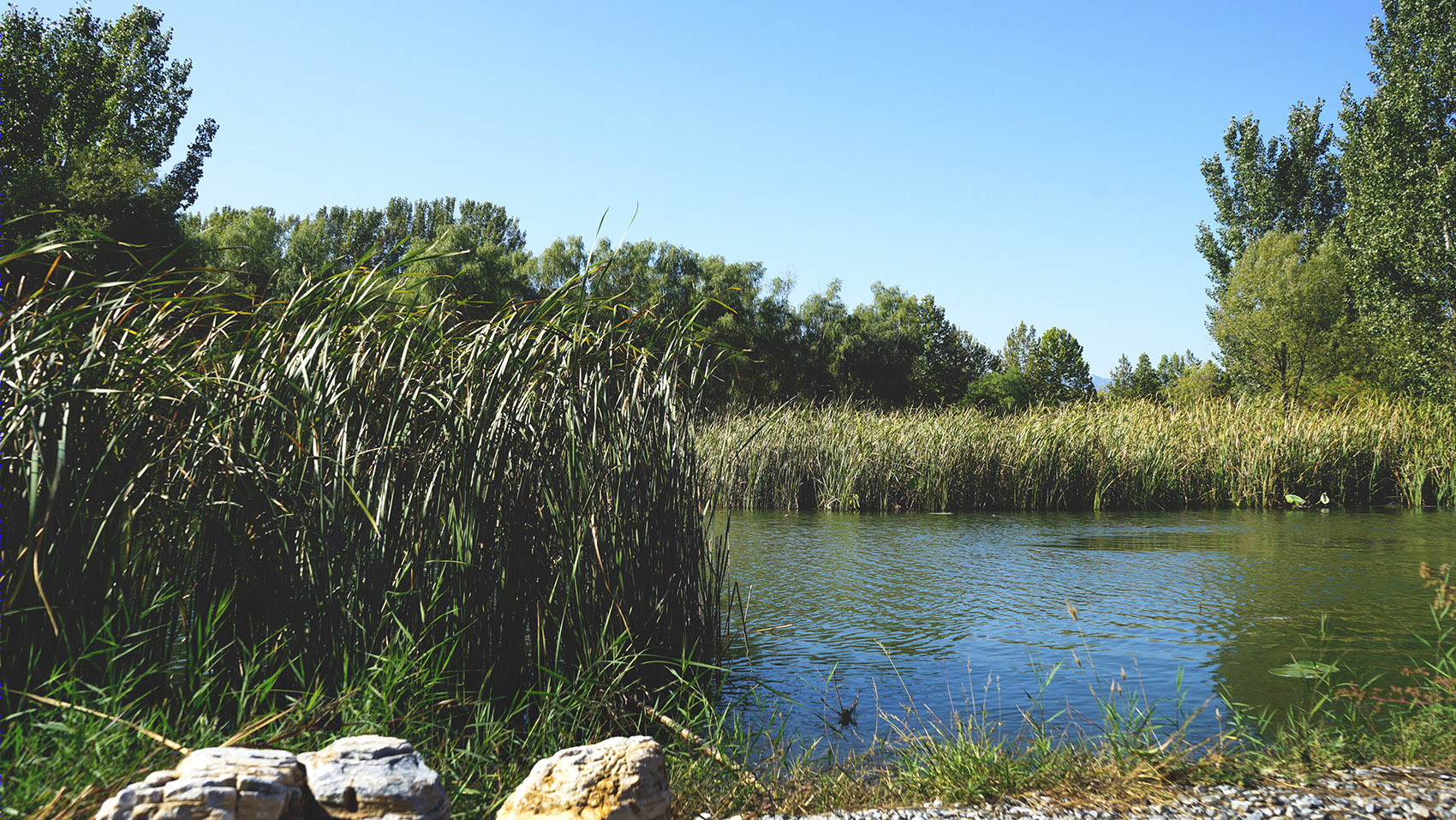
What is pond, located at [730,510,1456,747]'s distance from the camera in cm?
448

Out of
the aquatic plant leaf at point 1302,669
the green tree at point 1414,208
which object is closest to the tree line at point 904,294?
the green tree at point 1414,208

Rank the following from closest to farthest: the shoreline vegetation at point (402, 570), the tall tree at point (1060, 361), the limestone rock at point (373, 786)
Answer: the limestone rock at point (373, 786)
the shoreline vegetation at point (402, 570)
the tall tree at point (1060, 361)

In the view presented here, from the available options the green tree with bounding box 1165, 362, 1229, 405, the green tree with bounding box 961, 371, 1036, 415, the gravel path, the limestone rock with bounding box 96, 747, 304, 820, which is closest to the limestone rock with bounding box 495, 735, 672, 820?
the gravel path

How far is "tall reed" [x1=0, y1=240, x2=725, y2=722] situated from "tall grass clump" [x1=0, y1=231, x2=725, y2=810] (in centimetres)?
1

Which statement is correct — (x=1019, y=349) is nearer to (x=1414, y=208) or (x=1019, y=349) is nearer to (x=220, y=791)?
(x=1414, y=208)

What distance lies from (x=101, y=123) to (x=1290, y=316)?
3748cm

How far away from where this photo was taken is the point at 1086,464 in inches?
612

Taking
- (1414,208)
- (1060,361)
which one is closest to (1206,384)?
(1414,208)

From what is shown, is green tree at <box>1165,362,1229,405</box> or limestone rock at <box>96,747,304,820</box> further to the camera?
green tree at <box>1165,362,1229,405</box>

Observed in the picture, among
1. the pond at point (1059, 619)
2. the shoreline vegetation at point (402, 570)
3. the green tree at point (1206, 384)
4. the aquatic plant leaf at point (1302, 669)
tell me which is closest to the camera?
the shoreline vegetation at point (402, 570)

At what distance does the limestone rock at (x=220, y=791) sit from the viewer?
1.98 metres

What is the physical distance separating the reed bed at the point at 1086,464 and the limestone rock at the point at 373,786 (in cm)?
1252

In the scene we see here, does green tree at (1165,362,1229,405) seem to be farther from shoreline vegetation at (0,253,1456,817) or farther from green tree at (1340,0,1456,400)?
shoreline vegetation at (0,253,1456,817)

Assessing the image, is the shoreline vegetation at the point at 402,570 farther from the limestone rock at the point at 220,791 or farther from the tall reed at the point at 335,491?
the limestone rock at the point at 220,791
